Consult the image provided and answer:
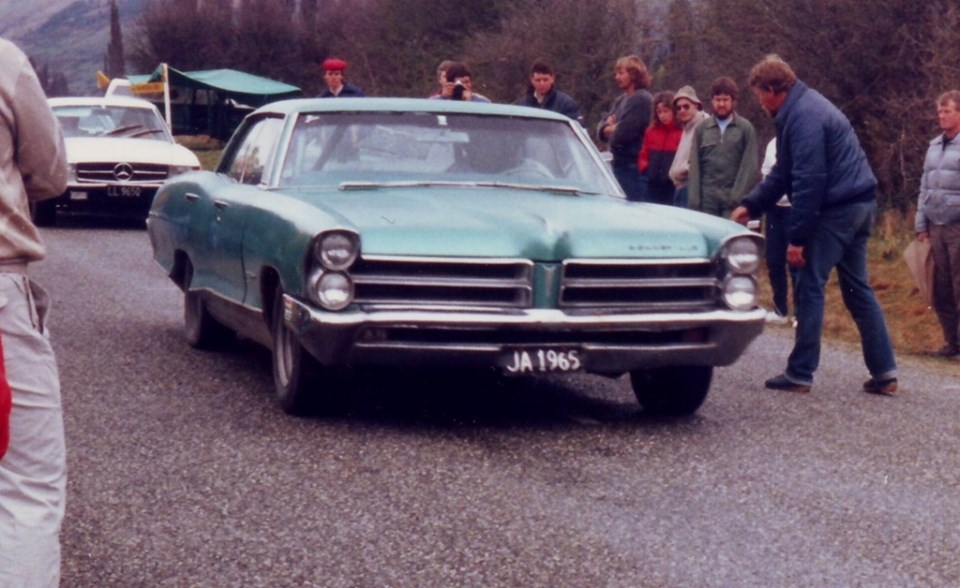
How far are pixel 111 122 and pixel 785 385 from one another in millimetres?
13748

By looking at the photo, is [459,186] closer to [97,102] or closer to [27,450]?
[27,450]

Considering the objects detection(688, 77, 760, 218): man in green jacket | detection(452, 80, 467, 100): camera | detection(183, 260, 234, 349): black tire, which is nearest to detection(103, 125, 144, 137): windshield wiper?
detection(452, 80, 467, 100): camera

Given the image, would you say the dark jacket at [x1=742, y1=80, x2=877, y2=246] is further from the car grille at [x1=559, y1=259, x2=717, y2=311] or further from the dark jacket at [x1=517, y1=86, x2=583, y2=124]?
the dark jacket at [x1=517, y1=86, x2=583, y2=124]

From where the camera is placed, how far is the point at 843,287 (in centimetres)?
898

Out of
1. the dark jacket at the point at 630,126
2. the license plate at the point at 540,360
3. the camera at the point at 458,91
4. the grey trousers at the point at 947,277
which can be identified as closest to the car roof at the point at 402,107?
the license plate at the point at 540,360

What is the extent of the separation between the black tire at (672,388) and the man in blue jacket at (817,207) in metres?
1.06

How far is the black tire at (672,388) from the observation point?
788 centimetres

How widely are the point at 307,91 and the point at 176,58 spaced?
10884 millimetres

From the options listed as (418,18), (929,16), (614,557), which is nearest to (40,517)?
(614,557)

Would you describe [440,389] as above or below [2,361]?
below

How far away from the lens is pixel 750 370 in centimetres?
975

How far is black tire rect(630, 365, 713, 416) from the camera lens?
788cm

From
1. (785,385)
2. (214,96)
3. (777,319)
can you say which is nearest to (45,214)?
(777,319)

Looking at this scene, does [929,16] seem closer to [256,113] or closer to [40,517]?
[256,113]
